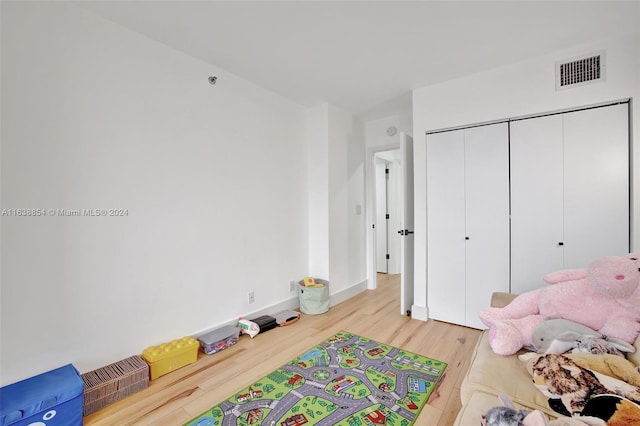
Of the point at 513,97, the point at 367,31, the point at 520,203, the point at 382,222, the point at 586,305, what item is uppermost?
the point at 367,31

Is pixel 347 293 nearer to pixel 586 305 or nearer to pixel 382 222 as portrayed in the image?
pixel 382 222

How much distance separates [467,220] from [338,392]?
2.03 m

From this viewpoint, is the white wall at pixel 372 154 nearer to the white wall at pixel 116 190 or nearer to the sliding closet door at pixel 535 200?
the sliding closet door at pixel 535 200

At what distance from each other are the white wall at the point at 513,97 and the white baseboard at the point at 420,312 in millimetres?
10

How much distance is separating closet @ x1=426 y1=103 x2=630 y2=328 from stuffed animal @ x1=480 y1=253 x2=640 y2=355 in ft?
2.73

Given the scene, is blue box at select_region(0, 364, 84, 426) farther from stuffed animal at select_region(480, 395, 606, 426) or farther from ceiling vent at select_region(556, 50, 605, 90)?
ceiling vent at select_region(556, 50, 605, 90)

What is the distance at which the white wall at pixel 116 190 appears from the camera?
162 cm

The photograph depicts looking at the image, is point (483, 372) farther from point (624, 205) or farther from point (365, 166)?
point (365, 166)

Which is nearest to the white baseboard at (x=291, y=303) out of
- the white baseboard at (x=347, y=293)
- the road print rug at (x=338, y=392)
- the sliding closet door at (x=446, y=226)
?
the white baseboard at (x=347, y=293)

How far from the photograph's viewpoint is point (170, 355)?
2072 mm

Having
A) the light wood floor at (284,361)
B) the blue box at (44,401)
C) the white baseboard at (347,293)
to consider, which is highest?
the blue box at (44,401)

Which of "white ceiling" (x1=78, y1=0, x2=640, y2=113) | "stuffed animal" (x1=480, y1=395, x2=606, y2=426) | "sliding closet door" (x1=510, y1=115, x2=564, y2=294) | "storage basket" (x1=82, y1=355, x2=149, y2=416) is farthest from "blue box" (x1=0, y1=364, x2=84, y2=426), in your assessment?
"sliding closet door" (x1=510, y1=115, x2=564, y2=294)

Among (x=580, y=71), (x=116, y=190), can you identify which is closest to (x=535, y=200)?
(x=580, y=71)

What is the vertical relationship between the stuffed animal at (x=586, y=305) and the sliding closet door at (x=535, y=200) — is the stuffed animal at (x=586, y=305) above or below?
below
